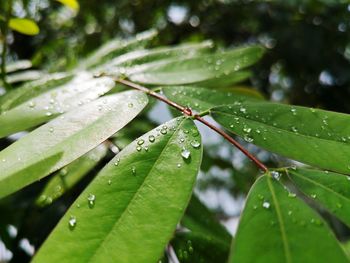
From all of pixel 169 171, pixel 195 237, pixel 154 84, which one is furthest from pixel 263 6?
pixel 169 171

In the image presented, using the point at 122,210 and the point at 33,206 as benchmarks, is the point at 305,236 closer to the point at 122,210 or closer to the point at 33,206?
the point at 122,210

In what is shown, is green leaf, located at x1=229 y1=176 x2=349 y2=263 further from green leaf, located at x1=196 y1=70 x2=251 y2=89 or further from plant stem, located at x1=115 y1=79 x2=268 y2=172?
green leaf, located at x1=196 y1=70 x2=251 y2=89

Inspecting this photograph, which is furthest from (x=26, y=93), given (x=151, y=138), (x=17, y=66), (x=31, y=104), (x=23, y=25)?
(x=17, y=66)

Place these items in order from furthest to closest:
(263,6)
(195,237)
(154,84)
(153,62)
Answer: (263,6) → (153,62) → (154,84) → (195,237)

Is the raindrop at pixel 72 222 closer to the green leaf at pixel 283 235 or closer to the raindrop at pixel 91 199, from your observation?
the raindrop at pixel 91 199

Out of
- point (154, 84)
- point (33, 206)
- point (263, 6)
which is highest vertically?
point (263, 6)

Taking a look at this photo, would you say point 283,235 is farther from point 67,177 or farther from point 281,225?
point 67,177

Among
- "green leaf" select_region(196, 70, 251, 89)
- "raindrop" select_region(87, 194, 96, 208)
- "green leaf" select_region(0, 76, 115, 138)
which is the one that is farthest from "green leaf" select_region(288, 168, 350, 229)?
"green leaf" select_region(196, 70, 251, 89)
